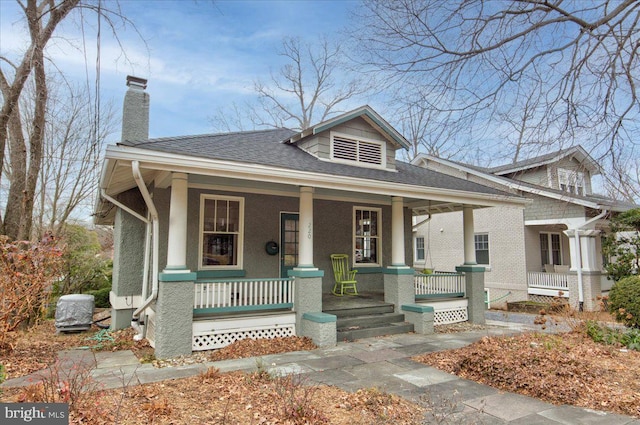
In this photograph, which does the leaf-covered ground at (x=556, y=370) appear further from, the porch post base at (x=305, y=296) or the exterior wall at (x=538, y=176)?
the exterior wall at (x=538, y=176)

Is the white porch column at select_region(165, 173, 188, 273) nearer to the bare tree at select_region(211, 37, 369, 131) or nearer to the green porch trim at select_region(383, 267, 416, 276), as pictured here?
the green porch trim at select_region(383, 267, 416, 276)

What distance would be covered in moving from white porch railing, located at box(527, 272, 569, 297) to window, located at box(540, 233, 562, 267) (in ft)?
4.70

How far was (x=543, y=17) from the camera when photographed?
16.8 ft

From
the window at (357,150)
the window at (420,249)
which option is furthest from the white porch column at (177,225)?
the window at (420,249)

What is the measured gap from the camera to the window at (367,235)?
10219 mm

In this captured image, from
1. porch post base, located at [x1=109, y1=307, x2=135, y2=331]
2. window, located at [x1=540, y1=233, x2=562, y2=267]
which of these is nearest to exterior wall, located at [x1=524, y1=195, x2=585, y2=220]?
window, located at [x1=540, y1=233, x2=562, y2=267]

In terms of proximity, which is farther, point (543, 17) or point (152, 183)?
point (152, 183)

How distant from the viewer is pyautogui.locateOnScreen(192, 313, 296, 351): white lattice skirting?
20.9 ft

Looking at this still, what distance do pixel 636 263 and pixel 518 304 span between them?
392 cm

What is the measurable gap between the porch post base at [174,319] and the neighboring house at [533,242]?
9.08 m

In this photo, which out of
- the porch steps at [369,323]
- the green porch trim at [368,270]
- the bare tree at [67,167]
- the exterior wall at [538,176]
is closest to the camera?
the porch steps at [369,323]

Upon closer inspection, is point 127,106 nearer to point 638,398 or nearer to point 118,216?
point 118,216

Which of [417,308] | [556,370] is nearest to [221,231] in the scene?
[417,308]

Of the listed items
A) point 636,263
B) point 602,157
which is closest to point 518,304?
point 636,263
